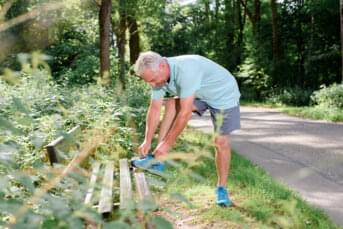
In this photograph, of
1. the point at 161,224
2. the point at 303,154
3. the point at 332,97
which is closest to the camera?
the point at 161,224

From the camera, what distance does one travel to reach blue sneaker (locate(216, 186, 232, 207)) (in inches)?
190

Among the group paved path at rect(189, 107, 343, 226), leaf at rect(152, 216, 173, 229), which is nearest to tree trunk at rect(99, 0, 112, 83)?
paved path at rect(189, 107, 343, 226)

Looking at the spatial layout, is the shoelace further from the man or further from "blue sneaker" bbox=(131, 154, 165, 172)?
"blue sneaker" bbox=(131, 154, 165, 172)

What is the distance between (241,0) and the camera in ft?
122

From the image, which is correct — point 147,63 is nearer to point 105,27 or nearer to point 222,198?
point 222,198

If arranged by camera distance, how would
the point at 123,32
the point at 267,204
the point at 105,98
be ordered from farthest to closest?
the point at 123,32 < the point at 105,98 < the point at 267,204

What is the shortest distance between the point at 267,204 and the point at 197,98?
1.30m

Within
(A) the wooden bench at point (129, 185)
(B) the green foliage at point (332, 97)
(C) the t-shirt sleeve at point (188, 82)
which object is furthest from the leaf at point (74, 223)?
(B) the green foliage at point (332, 97)

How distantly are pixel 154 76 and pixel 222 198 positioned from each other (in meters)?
1.58

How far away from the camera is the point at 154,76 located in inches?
160

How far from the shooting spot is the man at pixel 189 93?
4.02 meters

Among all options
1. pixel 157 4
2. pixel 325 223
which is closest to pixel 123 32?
pixel 157 4

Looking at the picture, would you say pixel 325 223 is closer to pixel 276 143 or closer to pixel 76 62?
pixel 276 143

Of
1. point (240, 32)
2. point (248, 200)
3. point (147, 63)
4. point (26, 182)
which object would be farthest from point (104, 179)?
point (240, 32)
